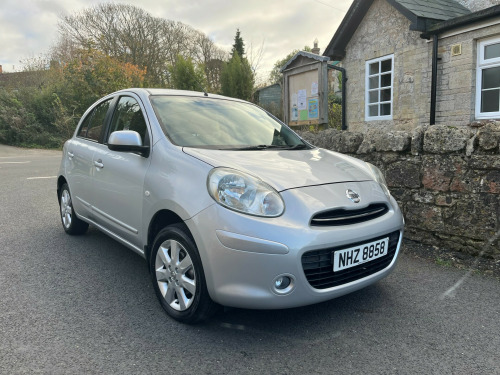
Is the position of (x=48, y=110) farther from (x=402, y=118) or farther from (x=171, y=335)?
(x=171, y=335)

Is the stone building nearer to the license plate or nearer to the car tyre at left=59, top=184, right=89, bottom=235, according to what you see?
the license plate

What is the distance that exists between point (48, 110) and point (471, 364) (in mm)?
22897

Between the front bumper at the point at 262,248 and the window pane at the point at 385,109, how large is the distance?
26.5ft

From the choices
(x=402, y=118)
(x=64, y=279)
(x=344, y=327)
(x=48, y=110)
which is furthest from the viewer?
(x=48, y=110)

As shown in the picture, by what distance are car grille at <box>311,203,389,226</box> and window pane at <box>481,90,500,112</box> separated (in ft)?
21.1

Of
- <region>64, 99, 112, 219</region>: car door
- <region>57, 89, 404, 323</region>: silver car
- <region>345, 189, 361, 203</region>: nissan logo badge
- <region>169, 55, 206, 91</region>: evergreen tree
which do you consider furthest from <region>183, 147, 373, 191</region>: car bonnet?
<region>169, 55, 206, 91</region>: evergreen tree

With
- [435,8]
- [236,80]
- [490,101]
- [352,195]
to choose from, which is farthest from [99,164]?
[236,80]

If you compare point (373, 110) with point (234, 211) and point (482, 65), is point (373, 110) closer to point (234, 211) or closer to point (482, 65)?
point (482, 65)

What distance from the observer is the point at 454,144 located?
372 centimetres

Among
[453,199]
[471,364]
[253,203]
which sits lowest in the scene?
[471,364]

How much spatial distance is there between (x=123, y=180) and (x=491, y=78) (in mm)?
7558

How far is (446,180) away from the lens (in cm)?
382

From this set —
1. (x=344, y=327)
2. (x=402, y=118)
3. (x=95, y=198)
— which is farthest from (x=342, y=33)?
(x=344, y=327)

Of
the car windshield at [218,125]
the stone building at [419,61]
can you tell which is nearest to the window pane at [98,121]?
the car windshield at [218,125]
